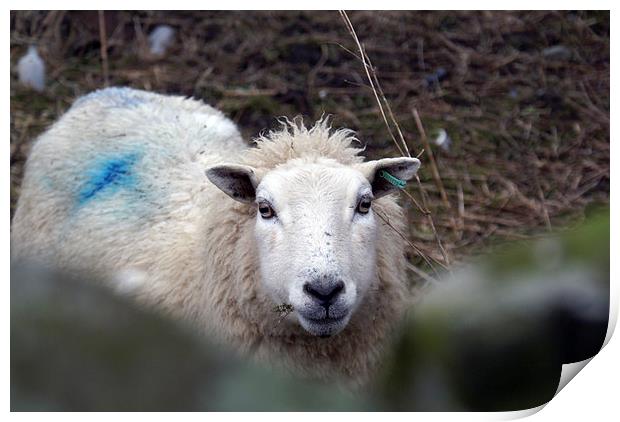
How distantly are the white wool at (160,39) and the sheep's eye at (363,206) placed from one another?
12.1 feet

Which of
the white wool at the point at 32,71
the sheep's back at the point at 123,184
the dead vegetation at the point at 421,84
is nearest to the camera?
the sheep's back at the point at 123,184

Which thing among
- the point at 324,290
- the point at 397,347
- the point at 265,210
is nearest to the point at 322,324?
the point at 324,290

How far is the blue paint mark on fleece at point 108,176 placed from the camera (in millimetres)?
3611

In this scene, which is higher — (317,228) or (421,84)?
(421,84)

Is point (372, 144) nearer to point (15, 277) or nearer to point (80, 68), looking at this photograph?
point (80, 68)

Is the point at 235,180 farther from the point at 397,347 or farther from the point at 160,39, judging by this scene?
the point at 160,39

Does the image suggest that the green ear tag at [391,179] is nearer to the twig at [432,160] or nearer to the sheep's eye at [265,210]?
the sheep's eye at [265,210]

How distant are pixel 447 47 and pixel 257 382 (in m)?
5.31

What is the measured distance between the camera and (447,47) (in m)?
6.03

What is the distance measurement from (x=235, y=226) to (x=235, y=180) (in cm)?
18

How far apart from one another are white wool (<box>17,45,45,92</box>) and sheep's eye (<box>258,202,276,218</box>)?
10.7ft

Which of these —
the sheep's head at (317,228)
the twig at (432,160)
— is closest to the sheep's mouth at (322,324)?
the sheep's head at (317,228)

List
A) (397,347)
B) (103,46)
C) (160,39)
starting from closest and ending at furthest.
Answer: (397,347) → (103,46) → (160,39)

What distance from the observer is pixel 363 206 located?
2748mm
